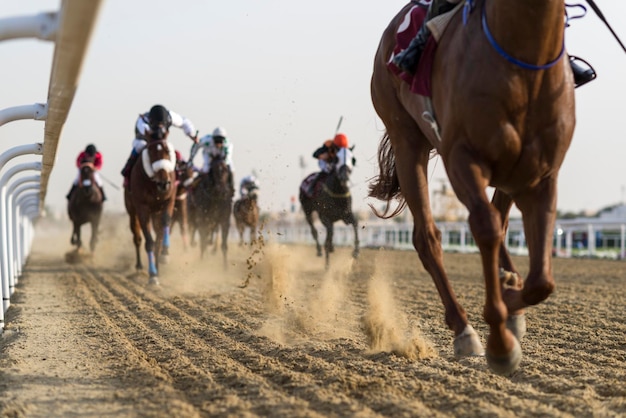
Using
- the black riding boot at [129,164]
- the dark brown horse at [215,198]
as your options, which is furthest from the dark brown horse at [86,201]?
the black riding boot at [129,164]

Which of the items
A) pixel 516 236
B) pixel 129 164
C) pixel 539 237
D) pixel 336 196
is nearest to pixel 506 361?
pixel 539 237

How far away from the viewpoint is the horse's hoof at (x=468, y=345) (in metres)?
4.06

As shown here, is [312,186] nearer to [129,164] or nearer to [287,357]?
[129,164]

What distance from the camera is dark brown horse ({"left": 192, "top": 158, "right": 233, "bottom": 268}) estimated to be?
1333cm

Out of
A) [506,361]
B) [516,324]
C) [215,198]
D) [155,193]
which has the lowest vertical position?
[506,361]

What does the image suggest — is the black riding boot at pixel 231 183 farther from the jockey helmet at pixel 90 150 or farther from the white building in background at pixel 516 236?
the jockey helmet at pixel 90 150

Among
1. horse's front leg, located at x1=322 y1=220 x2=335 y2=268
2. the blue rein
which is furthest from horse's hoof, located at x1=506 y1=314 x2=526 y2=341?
horse's front leg, located at x1=322 y1=220 x2=335 y2=268

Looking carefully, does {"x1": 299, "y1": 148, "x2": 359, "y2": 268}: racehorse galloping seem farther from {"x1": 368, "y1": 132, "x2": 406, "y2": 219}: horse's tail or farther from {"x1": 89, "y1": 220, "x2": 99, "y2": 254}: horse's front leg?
{"x1": 368, "y1": 132, "x2": 406, "y2": 219}: horse's tail

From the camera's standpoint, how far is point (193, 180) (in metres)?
14.3

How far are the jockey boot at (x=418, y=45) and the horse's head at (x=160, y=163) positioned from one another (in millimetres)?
6501

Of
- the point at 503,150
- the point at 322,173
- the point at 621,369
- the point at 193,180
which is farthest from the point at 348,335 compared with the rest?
the point at 193,180

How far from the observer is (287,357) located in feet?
15.8

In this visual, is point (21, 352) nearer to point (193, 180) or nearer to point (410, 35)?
point (410, 35)

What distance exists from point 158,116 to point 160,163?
61 cm
